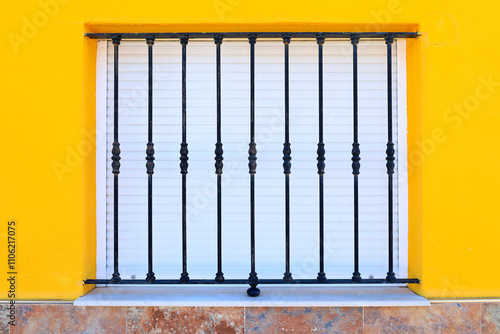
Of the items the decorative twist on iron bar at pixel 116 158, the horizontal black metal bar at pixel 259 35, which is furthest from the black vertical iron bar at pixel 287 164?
the decorative twist on iron bar at pixel 116 158

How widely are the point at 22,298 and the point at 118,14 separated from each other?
6.43 feet

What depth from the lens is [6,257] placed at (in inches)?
101

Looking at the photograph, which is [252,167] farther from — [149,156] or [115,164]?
[115,164]

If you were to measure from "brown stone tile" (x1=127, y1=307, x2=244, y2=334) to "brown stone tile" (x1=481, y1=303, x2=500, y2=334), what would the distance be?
157 cm

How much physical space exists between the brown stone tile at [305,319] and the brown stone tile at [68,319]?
34.0 inches

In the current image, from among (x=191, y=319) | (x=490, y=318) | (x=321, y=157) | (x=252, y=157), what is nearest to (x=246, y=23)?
(x=252, y=157)

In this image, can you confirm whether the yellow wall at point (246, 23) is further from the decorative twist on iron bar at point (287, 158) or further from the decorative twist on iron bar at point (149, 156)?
the decorative twist on iron bar at point (287, 158)

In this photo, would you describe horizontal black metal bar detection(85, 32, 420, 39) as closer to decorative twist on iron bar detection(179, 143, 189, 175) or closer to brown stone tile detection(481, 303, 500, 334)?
decorative twist on iron bar detection(179, 143, 189, 175)

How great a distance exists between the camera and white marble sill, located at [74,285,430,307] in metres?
2.55

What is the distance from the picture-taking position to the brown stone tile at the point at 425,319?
8.40ft

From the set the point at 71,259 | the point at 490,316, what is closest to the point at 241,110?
the point at 71,259

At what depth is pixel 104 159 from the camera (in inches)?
109

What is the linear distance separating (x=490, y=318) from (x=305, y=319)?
120 centimetres

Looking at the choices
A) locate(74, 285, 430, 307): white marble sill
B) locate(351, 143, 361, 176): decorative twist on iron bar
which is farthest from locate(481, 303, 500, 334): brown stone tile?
locate(351, 143, 361, 176): decorative twist on iron bar
